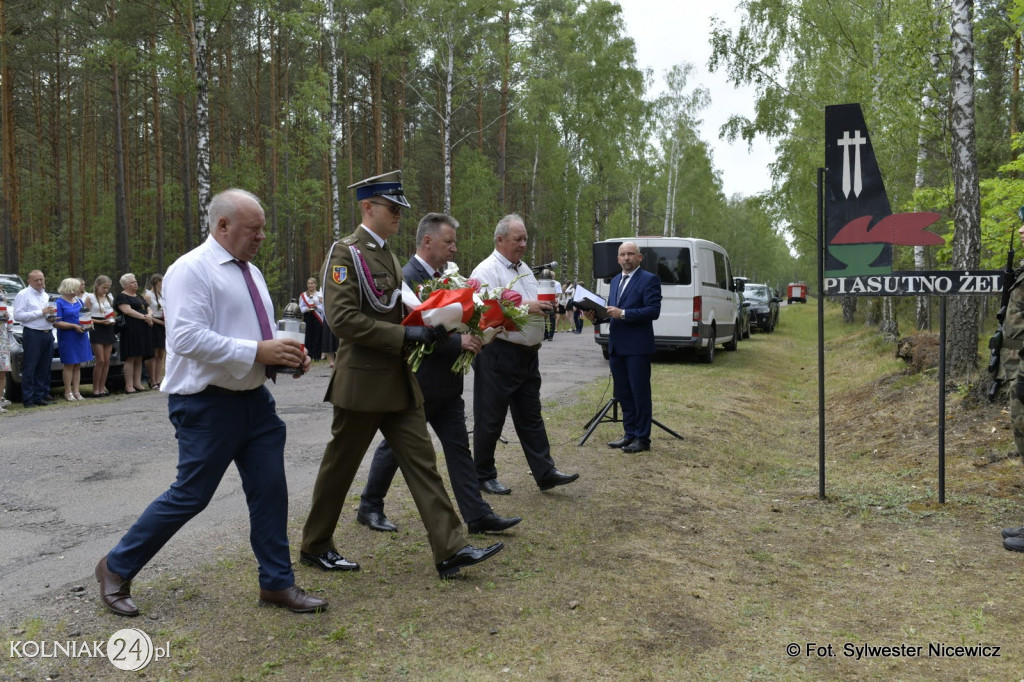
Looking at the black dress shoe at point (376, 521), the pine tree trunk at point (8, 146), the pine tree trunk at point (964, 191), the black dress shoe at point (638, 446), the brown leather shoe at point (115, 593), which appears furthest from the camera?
the pine tree trunk at point (8, 146)

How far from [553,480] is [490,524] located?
1.25m

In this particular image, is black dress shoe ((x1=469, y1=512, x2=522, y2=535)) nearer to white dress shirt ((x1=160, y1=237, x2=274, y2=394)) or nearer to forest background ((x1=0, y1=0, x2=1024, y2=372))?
white dress shirt ((x1=160, y1=237, x2=274, y2=394))

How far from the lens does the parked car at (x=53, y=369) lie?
40.4ft

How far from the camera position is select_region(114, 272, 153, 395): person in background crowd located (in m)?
13.3

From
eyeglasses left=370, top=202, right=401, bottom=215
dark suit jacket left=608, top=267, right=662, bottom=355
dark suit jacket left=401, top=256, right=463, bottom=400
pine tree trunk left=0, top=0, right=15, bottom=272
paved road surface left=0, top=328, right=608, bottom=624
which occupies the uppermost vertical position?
pine tree trunk left=0, top=0, right=15, bottom=272

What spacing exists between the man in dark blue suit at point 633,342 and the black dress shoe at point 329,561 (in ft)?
13.6

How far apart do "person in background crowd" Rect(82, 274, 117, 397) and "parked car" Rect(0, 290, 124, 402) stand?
0.19 meters

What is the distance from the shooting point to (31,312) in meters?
11.9

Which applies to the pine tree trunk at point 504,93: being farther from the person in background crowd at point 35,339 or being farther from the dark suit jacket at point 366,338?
the dark suit jacket at point 366,338

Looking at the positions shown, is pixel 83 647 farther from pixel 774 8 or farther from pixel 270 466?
pixel 774 8

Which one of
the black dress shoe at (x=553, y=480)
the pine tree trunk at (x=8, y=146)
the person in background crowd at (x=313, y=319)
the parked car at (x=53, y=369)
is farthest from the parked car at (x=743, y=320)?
the pine tree trunk at (x=8, y=146)

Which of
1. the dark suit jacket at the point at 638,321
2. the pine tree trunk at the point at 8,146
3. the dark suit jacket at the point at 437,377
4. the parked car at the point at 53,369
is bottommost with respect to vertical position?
the parked car at the point at 53,369

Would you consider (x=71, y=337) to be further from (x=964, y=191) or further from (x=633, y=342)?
(x=964, y=191)

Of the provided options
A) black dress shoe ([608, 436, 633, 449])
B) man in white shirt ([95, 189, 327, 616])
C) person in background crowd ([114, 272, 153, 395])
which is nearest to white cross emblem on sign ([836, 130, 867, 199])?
black dress shoe ([608, 436, 633, 449])
